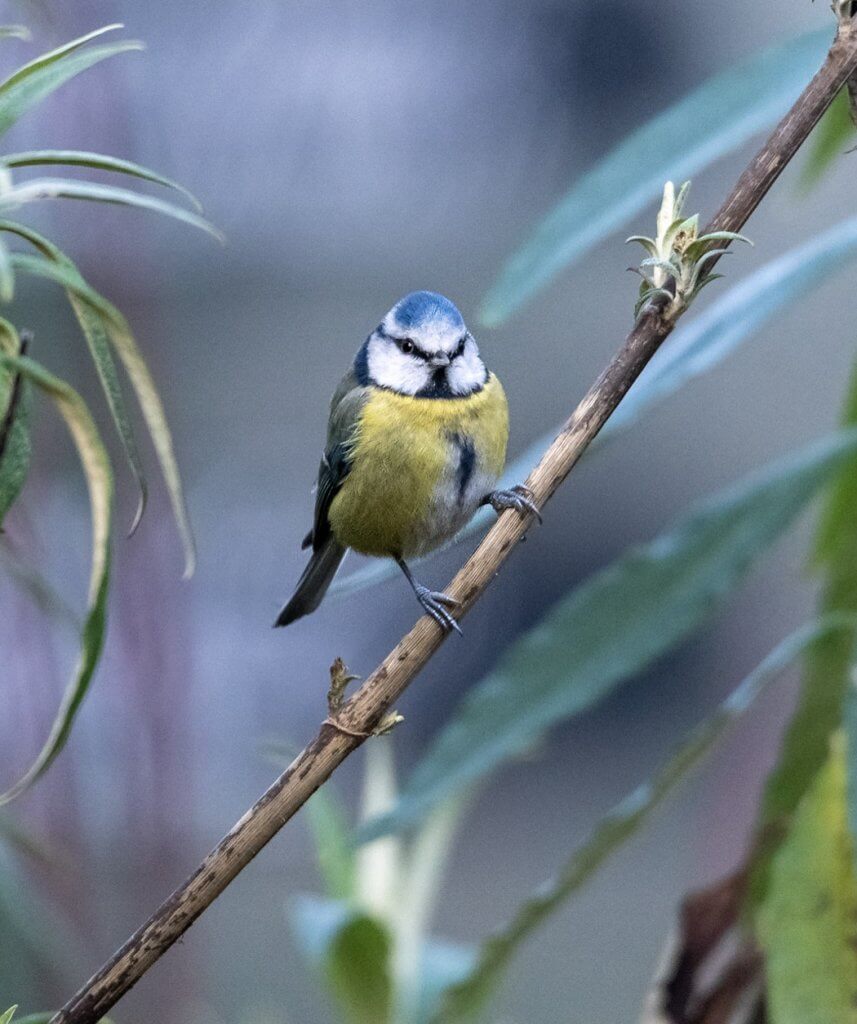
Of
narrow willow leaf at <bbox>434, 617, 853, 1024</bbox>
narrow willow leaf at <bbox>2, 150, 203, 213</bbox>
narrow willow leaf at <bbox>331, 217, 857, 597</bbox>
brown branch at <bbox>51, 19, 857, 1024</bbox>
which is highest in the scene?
narrow willow leaf at <bbox>2, 150, 203, 213</bbox>

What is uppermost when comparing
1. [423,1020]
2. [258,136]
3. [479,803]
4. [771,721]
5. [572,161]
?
[258,136]

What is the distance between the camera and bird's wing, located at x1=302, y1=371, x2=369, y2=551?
105 centimetres

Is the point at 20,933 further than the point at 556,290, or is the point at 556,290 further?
the point at 556,290

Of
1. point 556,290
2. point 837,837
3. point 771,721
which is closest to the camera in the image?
point 837,837

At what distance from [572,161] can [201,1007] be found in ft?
6.98

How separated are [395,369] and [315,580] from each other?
17 centimetres

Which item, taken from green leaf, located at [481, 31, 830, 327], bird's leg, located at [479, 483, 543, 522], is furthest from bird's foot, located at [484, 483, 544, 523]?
green leaf, located at [481, 31, 830, 327]

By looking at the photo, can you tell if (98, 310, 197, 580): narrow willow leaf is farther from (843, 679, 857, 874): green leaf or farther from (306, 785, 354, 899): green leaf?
(306, 785, 354, 899): green leaf

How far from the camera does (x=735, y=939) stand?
88cm

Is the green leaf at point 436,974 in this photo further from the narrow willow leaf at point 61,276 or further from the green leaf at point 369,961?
the narrow willow leaf at point 61,276

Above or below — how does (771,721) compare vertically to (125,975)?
below

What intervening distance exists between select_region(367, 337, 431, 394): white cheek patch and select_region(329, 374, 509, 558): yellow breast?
0.05ft

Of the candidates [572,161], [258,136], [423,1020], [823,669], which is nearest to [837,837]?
[823,669]

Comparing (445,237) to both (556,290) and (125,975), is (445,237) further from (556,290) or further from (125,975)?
(125,975)
